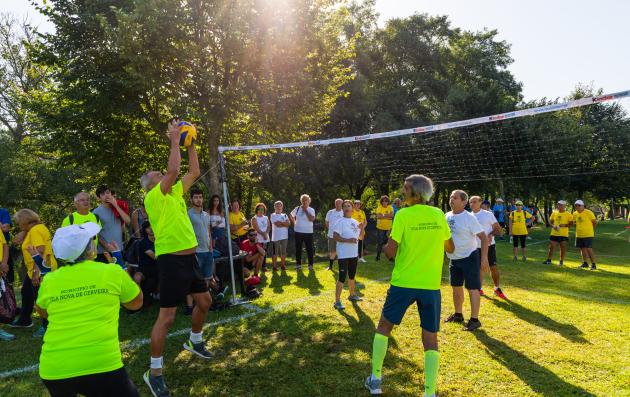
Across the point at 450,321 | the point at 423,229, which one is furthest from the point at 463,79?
the point at 423,229

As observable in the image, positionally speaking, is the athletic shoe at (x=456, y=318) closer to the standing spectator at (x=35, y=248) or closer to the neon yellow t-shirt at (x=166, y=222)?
the neon yellow t-shirt at (x=166, y=222)

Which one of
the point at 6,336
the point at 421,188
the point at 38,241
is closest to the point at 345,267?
the point at 421,188

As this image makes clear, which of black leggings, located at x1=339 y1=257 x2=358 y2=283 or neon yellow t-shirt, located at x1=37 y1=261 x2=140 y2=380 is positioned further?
black leggings, located at x1=339 y1=257 x2=358 y2=283

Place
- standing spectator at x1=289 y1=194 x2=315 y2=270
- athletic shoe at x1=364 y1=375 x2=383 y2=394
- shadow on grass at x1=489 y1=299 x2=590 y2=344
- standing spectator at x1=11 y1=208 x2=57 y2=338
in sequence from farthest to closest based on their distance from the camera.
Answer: standing spectator at x1=289 y1=194 x2=315 y2=270 → standing spectator at x1=11 y1=208 x2=57 y2=338 → shadow on grass at x1=489 y1=299 x2=590 y2=344 → athletic shoe at x1=364 y1=375 x2=383 y2=394

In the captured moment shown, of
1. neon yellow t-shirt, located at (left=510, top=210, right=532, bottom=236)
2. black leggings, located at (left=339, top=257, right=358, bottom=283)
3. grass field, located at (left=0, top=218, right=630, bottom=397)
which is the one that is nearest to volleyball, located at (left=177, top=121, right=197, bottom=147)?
grass field, located at (left=0, top=218, right=630, bottom=397)

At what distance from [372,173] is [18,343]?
72.3 feet

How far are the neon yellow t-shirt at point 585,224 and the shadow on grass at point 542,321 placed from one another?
5744 mm

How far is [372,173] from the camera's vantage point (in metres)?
26.0

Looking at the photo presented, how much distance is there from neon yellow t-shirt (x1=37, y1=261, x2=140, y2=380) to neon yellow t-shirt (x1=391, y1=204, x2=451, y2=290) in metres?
2.35

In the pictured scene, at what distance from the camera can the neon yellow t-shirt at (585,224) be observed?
1133 cm

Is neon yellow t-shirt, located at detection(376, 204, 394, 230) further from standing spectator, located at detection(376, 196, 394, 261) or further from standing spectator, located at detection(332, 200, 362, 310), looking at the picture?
standing spectator, located at detection(332, 200, 362, 310)

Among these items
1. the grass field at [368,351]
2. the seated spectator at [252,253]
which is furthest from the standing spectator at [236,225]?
the grass field at [368,351]

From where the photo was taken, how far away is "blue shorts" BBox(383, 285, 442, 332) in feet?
11.8

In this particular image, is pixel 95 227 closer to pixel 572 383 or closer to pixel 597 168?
pixel 572 383
